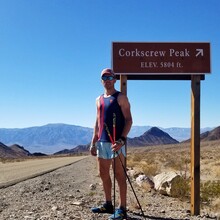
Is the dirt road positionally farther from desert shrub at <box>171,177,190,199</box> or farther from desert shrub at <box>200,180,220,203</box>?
desert shrub at <box>200,180,220,203</box>

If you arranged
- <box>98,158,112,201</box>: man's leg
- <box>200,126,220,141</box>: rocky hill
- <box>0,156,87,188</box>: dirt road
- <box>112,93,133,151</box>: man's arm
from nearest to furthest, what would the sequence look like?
1. <box>112,93,133,151</box>: man's arm
2. <box>98,158,112,201</box>: man's leg
3. <box>0,156,87,188</box>: dirt road
4. <box>200,126,220,141</box>: rocky hill

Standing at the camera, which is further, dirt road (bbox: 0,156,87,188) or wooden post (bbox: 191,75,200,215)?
dirt road (bbox: 0,156,87,188)

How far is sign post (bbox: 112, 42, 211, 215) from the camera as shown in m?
7.32

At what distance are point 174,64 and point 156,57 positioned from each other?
1.12ft

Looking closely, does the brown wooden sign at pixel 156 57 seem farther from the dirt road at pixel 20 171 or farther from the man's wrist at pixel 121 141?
the dirt road at pixel 20 171

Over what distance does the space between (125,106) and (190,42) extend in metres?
2.00

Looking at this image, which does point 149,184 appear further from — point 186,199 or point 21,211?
point 21,211

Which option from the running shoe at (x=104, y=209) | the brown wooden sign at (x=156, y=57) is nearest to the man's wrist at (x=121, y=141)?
the running shoe at (x=104, y=209)

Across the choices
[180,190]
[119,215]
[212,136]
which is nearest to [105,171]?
[119,215]

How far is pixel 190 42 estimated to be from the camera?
7328 mm

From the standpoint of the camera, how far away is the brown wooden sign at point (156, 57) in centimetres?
733

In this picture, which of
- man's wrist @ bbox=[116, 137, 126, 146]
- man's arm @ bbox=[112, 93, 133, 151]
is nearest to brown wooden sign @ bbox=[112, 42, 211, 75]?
man's arm @ bbox=[112, 93, 133, 151]

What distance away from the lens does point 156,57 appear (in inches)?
291

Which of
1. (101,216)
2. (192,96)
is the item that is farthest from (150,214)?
(192,96)
